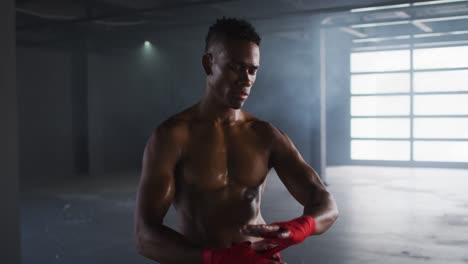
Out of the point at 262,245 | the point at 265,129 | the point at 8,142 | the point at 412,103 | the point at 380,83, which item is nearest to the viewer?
the point at 262,245

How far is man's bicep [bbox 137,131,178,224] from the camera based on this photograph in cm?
154

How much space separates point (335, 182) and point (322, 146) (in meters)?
0.98

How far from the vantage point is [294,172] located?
1812 mm

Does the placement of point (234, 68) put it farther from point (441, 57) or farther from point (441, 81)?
point (441, 57)

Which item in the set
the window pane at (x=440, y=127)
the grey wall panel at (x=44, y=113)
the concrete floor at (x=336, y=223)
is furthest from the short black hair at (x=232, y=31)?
the window pane at (x=440, y=127)

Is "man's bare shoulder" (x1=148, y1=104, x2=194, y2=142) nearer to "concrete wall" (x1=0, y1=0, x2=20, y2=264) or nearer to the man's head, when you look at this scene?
the man's head

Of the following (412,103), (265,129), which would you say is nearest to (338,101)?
(412,103)

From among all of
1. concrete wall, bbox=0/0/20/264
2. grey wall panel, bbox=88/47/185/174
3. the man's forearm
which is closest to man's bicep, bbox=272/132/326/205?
the man's forearm

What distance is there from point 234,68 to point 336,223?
15.0ft

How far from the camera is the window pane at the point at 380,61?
1165cm

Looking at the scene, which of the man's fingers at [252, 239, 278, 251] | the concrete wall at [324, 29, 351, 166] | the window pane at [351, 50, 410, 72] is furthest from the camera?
the concrete wall at [324, 29, 351, 166]

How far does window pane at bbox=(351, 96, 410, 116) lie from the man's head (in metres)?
10.7

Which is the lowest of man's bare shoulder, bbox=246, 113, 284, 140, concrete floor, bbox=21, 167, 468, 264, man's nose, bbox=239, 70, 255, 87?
concrete floor, bbox=21, 167, 468, 264

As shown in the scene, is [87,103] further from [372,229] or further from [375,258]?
[375,258]
